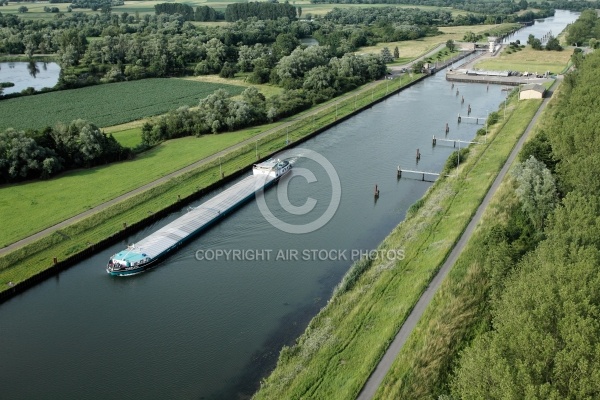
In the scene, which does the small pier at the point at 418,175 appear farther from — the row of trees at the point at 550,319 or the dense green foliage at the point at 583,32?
the dense green foliage at the point at 583,32

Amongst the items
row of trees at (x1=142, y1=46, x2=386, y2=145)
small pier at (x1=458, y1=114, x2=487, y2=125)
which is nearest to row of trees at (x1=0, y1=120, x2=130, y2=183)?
row of trees at (x1=142, y1=46, x2=386, y2=145)

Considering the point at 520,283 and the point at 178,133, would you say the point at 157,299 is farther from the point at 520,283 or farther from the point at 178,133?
the point at 178,133

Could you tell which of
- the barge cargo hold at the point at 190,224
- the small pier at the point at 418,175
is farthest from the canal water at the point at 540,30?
the barge cargo hold at the point at 190,224

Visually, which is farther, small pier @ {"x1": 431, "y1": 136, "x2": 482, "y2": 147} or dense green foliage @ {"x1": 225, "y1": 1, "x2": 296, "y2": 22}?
dense green foliage @ {"x1": 225, "y1": 1, "x2": 296, "y2": 22}

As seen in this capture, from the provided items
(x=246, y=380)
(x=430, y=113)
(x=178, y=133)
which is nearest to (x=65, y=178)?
(x=178, y=133)

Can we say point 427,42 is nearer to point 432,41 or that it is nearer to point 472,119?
point 432,41

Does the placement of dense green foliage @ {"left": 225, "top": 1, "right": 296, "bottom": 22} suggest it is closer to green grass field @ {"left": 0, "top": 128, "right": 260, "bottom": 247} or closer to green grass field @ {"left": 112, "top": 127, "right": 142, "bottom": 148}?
green grass field @ {"left": 112, "top": 127, "right": 142, "bottom": 148}

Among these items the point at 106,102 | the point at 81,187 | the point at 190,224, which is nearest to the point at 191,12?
the point at 106,102
